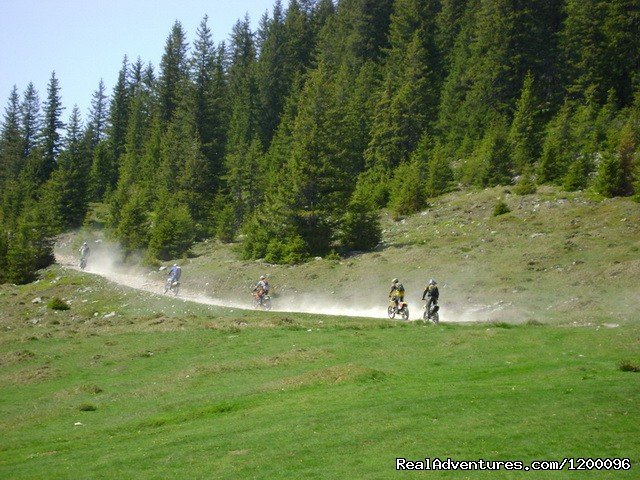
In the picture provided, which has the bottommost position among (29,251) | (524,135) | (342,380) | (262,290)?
(342,380)

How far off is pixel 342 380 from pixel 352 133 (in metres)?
71.0

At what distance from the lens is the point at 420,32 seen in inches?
4038

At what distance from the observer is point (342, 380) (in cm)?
1978

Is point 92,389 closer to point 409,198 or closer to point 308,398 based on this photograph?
point 308,398

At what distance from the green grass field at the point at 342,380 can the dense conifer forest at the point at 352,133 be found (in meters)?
15.9

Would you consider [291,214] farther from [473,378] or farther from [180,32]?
[180,32]

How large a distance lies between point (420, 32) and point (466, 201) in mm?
45822

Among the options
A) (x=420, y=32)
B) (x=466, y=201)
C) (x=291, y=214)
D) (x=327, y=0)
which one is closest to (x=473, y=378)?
(x=291, y=214)

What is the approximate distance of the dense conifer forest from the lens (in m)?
63.2

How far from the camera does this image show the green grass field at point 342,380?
12.8 m

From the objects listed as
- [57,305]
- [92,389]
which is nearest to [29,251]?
[57,305]

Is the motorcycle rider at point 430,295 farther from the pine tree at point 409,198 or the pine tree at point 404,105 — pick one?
the pine tree at point 404,105

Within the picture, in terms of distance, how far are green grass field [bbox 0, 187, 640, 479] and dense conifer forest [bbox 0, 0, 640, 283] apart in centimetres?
1586

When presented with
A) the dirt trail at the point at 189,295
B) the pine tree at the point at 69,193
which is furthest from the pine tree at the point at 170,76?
the dirt trail at the point at 189,295
